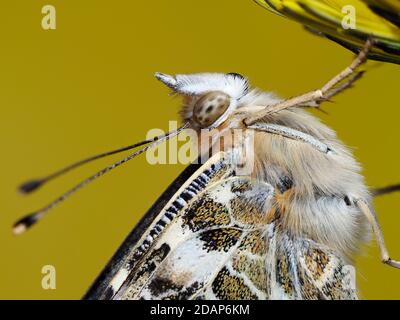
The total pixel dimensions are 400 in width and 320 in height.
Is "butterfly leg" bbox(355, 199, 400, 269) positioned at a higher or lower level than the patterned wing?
higher

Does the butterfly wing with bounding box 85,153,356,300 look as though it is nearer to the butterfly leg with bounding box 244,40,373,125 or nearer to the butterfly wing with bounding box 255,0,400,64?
the butterfly leg with bounding box 244,40,373,125

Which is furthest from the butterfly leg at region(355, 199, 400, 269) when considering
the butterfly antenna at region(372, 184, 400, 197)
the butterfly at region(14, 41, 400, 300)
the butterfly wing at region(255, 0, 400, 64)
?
the butterfly wing at region(255, 0, 400, 64)

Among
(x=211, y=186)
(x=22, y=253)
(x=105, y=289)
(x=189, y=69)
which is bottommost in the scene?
(x=22, y=253)

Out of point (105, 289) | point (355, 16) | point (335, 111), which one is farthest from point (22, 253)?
point (355, 16)

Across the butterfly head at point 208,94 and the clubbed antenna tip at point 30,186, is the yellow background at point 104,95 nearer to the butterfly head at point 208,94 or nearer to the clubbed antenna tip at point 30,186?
the butterfly head at point 208,94

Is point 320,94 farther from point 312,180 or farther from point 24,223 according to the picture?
point 24,223

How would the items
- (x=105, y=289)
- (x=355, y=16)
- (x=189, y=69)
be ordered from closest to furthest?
(x=355, y=16)
(x=105, y=289)
(x=189, y=69)

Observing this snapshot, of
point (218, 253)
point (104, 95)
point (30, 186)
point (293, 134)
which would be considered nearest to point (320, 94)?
point (293, 134)
